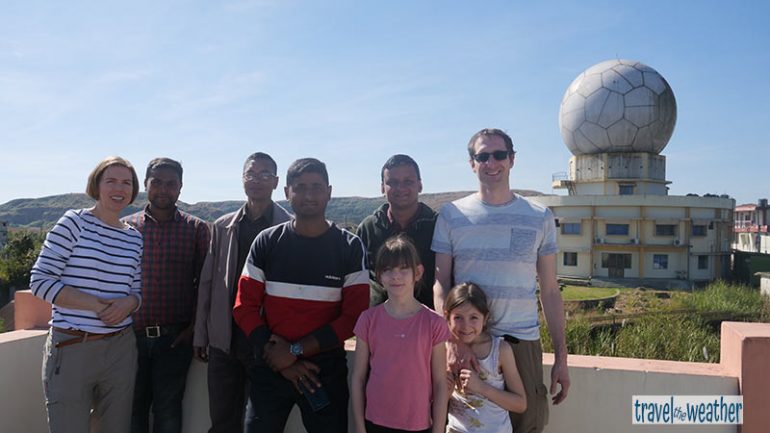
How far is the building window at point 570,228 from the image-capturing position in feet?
85.4

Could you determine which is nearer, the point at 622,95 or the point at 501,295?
the point at 501,295

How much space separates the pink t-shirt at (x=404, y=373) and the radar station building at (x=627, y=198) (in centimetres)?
2391

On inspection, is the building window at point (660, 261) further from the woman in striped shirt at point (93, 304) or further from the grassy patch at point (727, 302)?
the woman in striped shirt at point (93, 304)

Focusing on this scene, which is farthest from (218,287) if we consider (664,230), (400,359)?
(664,230)

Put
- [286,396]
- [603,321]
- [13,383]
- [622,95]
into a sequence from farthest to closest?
[622,95] < [603,321] < [13,383] < [286,396]

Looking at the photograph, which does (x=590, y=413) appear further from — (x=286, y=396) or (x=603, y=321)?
(x=603, y=321)

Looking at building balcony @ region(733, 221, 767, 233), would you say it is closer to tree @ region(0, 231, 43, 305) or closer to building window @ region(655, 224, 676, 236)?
building window @ region(655, 224, 676, 236)

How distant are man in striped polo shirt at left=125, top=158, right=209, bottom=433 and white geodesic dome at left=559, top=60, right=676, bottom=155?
23594 millimetres

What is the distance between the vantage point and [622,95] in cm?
2355

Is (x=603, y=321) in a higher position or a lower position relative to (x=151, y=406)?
lower

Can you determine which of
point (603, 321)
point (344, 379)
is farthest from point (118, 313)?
point (603, 321)

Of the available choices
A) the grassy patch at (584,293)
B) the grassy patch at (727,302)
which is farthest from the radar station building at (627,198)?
the grassy patch at (727,302)

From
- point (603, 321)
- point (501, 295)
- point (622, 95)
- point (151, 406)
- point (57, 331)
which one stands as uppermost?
point (622, 95)

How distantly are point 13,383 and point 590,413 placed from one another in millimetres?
3968
